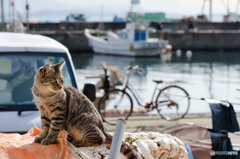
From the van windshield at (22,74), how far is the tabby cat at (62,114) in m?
1.75

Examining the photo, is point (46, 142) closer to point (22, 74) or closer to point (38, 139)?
point (38, 139)

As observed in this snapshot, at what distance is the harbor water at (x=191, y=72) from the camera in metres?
22.5

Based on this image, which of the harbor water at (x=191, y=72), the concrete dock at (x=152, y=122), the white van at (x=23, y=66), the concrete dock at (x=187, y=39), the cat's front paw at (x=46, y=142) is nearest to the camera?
the cat's front paw at (x=46, y=142)

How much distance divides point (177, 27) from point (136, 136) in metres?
59.7

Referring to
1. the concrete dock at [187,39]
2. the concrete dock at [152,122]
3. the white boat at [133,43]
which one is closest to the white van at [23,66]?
the concrete dock at [152,122]

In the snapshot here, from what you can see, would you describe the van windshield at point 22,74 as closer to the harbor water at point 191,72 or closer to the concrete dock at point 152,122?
the concrete dock at point 152,122

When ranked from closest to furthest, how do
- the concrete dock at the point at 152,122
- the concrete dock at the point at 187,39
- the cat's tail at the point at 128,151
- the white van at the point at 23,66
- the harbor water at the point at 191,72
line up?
the cat's tail at the point at 128,151 → the white van at the point at 23,66 → the concrete dock at the point at 152,122 → the harbor water at the point at 191,72 → the concrete dock at the point at 187,39

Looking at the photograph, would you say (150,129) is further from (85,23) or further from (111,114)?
(85,23)

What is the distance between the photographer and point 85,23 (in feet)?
201

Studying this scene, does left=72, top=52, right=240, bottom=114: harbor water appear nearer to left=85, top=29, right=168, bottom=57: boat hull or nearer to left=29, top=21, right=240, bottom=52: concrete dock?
left=85, top=29, right=168, bottom=57: boat hull

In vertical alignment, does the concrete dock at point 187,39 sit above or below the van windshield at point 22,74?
below

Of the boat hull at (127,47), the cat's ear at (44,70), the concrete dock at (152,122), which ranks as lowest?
the boat hull at (127,47)

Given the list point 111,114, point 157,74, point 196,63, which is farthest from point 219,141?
point 196,63

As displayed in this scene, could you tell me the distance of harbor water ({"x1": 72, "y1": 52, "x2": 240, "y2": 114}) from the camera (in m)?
22.5
